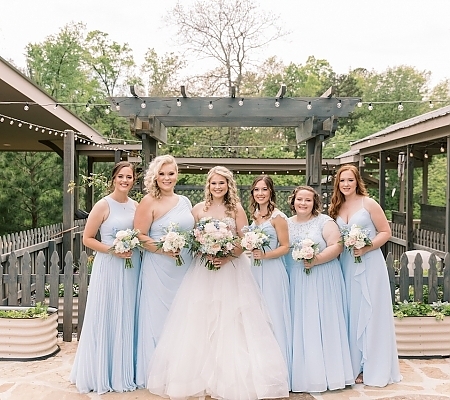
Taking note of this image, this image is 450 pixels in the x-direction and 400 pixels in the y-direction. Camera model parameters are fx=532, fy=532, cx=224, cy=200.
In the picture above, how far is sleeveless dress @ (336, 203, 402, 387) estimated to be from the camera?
4734mm

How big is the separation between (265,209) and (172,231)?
865mm

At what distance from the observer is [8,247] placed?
8.34 m

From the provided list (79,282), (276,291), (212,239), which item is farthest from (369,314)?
(79,282)

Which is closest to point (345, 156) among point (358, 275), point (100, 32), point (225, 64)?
point (225, 64)

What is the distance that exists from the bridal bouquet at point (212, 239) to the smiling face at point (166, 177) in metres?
0.46

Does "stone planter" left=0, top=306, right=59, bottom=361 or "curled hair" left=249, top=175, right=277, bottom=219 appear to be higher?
"curled hair" left=249, top=175, right=277, bottom=219

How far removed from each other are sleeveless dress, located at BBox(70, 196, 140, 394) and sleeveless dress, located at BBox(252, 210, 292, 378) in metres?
1.14

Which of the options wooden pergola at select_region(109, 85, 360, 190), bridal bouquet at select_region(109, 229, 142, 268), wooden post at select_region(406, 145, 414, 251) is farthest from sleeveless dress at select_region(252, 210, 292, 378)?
wooden post at select_region(406, 145, 414, 251)

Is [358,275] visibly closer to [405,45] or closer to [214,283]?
[214,283]

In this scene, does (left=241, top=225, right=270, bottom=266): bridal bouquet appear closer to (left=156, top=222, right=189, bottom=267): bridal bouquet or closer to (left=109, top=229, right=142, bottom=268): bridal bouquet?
(left=156, top=222, right=189, bottom=267): bridal bouquet

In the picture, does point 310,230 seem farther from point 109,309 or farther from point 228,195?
point 109,309

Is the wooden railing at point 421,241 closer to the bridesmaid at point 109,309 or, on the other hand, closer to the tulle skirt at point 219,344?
the tulle skirt at point 219,344

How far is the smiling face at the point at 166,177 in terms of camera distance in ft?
15.2

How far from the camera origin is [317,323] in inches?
181
